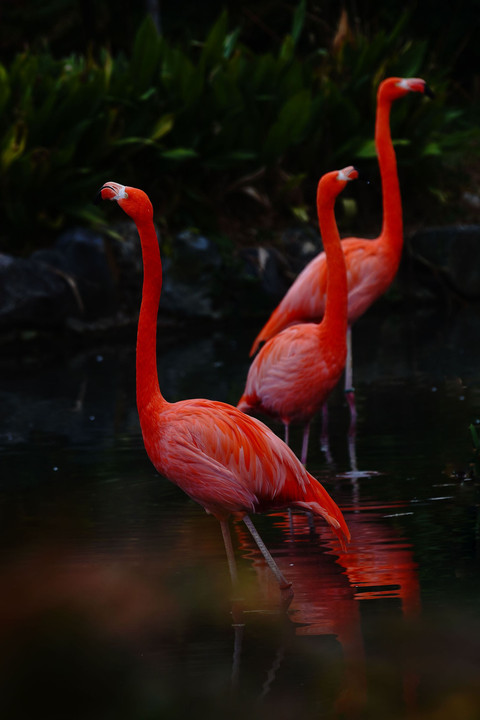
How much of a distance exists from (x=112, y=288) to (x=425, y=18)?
7810mm

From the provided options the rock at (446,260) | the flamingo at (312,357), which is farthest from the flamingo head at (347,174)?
the rock at (446,260)

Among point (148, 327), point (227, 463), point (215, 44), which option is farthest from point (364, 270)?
point (215, 44)

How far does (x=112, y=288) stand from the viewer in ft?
34.0

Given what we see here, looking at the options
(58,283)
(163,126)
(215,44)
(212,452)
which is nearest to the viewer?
(212,452)

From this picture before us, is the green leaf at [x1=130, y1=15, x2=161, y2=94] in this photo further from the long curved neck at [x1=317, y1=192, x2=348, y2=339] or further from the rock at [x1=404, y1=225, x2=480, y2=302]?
the long curved neck at [x1=317, y1=192, x2=348, y2=339]

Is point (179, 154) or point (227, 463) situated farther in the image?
point (179, 154)

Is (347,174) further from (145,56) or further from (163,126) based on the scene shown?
(145,56)

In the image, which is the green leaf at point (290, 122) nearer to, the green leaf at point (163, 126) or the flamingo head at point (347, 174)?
the green leaf at point (163, 126)

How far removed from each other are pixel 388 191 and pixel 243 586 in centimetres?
337

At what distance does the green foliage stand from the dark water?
412 centimetres

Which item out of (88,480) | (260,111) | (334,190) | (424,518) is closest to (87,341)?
(260,111)

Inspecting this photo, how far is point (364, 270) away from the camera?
21.0 ft

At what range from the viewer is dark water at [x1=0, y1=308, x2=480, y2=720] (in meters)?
2.93

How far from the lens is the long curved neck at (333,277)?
16.2 ft
